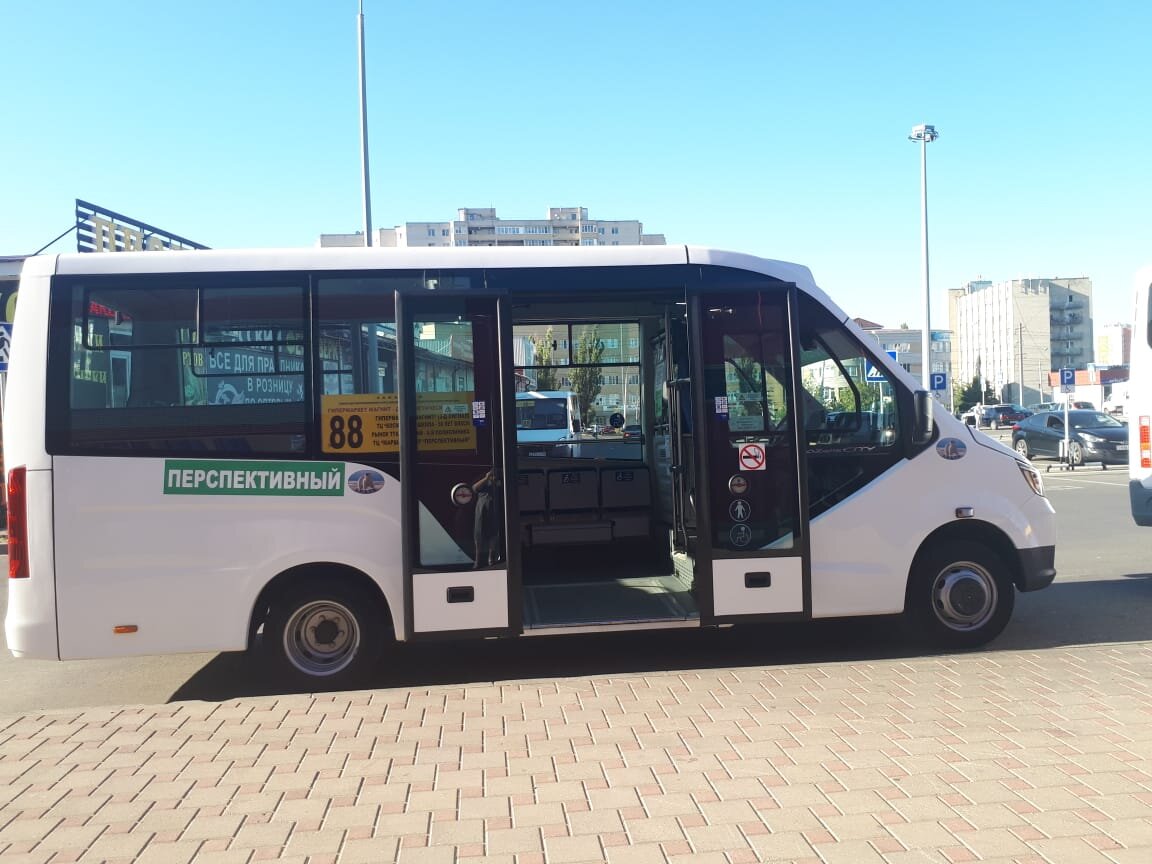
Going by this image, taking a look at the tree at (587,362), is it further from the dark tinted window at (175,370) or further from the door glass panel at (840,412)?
the dark tinted window at (175,370)

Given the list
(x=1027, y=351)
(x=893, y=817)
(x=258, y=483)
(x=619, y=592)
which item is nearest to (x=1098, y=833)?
(x=893, y=817)

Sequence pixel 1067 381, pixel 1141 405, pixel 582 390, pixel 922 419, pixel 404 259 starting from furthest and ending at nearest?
pixel 1067 381
pixel 1141 405
pixel 582 390
pixel 922 419
pixel 404 259

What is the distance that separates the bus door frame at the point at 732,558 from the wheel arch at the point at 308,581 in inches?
82.3

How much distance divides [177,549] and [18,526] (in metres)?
0.91

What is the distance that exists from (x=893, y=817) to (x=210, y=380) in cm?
461

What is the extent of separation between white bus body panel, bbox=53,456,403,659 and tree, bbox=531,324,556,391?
2.41 metres

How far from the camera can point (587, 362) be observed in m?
8.86

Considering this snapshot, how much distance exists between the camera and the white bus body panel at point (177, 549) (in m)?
6.12

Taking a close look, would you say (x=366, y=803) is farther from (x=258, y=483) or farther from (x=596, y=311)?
(x=596, y=311)

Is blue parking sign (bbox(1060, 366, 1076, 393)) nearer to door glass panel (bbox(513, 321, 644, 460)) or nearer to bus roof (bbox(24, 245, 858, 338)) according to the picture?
door glass panel (bbox(513, 321, 644, 460))

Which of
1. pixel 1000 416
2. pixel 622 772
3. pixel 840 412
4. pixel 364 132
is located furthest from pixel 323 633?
pixel 1000 416

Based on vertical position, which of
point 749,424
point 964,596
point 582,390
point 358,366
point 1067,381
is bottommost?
point 964,596

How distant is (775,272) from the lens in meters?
6.91

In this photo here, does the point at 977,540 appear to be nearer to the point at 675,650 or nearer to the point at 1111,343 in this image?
the point at 675,650
